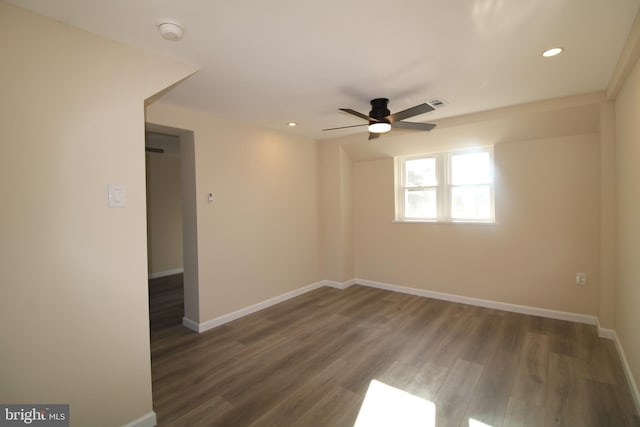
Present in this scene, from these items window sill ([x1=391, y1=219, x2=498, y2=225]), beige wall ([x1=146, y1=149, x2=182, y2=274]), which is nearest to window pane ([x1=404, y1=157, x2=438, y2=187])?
window sill ([x1=391, y1=219, x2=498, y2=225])

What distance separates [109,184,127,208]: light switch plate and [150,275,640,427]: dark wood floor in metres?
1.53

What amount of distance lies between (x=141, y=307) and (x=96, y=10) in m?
1.81

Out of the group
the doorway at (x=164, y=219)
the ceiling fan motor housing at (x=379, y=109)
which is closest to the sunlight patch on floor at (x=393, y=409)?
the ceiling fan motor housing at (x=379, y=109)

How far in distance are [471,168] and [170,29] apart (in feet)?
13.1

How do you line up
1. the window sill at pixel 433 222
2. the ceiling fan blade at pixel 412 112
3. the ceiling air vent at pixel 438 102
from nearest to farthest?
the ceiling fan blade at pixel 412 112, the ceiling air vent at pixel 438 102, the window sill at pixel 433 222

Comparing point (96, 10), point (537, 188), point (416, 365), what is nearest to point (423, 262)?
point (537, 188)

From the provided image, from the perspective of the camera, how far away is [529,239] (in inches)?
143

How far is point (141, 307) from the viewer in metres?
1.92

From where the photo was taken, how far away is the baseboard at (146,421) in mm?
1855

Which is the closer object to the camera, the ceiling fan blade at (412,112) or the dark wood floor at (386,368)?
the dark wood floor at (386,368)

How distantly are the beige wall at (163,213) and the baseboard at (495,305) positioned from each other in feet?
14.8

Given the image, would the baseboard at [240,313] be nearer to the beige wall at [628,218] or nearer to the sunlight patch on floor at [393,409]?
the sunlight patch on floor at [393,409]

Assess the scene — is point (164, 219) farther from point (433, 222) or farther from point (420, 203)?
point (433, 222)

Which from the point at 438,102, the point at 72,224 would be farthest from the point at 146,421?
the point at 438,102
